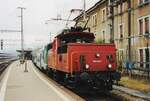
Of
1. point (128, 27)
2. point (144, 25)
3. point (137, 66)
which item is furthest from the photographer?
point (128, 27)

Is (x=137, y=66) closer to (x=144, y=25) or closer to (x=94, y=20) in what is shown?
(x=144, y=25)

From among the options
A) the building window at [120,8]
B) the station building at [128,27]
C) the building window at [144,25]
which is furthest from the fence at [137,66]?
the building window at [120,8]

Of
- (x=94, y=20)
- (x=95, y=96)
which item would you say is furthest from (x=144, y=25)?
(x=94, y=20)

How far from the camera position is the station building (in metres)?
35.2

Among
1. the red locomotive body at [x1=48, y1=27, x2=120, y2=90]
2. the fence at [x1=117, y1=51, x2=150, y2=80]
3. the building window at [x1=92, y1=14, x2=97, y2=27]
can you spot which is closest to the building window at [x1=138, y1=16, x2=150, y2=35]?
the fence at [x1=117, y1=51, x2=150, y2=80]

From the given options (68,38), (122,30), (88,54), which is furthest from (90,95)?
(122,30)

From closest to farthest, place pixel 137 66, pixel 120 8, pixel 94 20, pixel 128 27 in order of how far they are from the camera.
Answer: pixel 137 66 → pixel 128 27 → pixel 120 8 → pixel 94 20

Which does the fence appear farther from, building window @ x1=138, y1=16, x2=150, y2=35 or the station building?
building window @ x1=138, y1=16, x2=150, y2=35

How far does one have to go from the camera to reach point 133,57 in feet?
122

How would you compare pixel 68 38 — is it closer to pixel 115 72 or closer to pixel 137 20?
pixel 115 72

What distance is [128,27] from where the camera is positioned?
131 ft

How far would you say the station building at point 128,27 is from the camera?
35.2m

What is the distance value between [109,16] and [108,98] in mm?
29881

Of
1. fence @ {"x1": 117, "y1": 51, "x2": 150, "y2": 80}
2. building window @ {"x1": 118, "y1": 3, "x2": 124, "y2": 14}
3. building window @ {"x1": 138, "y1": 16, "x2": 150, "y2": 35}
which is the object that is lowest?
fence @ {"x1": 117, "y1": 51, "x2": 150, "y2": 80}
